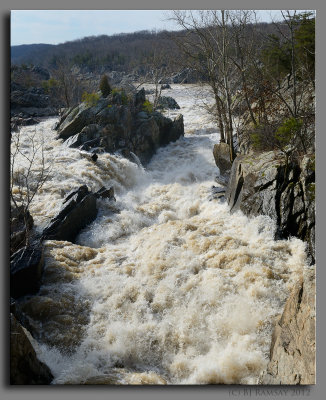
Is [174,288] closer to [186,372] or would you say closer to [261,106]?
[186,372]

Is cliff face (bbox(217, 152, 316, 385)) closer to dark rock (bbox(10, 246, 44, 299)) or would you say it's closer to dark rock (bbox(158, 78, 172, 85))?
dark rock (bbox(10, 246, 44, 299))

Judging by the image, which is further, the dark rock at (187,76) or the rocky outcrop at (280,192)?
the dark rock at (187,76)

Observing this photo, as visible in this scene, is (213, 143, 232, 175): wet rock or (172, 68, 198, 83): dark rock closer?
(213, 143, 232, 175): wet rock

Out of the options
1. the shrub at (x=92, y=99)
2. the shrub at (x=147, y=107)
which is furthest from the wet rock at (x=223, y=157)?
the shrub at (x=92, y=99)

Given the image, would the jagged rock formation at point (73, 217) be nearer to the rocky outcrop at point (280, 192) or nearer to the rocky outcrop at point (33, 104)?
the rocky outcrop at point (280, 192)

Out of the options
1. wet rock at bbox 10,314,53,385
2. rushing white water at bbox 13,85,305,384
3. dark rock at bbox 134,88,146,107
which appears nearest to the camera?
wet rock at bbox 10,314,53,385

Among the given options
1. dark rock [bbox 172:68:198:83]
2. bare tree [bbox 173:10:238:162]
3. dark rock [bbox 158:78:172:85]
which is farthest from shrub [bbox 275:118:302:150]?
dark rock [bbox 158:78:172:85]
